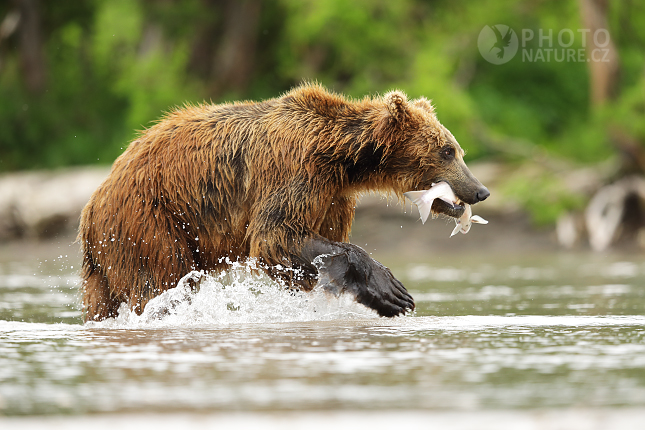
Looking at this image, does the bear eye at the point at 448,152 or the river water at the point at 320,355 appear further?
the bear eye at the point at 448,152

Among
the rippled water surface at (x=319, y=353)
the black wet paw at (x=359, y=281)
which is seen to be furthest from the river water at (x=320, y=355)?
the black wet paw at (x=359, y=281)

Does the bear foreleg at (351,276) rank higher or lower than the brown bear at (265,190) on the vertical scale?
lower

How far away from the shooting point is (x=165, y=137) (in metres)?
6.20

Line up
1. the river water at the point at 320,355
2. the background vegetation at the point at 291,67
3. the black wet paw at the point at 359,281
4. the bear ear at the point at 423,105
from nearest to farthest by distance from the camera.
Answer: the river water at the point at 320,355 < the black wet paw at the point at 359,281 < the bear ear at the point at 423,105 < the background vegetation at the point at 291,67

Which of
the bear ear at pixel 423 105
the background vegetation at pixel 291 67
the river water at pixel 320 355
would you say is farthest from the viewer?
the background vegetation at pixel 291 67

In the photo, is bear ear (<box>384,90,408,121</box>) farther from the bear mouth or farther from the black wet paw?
the black wet paw

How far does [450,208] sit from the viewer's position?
623 centimetres

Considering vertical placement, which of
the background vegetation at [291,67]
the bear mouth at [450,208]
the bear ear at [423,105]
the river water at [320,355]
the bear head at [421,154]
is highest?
the background vegetation at [291,67]

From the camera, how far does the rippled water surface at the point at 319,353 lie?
3.41 metres

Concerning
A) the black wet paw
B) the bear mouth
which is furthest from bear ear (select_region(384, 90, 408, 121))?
the black wet paw

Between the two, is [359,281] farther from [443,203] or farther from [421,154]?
[421,154]

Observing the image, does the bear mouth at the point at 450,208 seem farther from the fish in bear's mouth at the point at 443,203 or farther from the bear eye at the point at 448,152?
the bear eye at the point at 448,152

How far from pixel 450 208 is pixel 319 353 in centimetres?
212

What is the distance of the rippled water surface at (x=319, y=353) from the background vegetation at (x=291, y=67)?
9.86m
